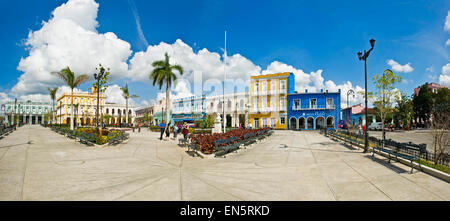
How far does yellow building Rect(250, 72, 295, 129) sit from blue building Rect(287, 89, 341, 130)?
1.26m

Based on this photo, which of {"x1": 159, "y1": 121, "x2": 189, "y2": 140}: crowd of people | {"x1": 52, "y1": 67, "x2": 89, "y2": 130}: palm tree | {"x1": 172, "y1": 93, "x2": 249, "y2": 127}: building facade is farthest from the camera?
{"x1": 172, "y1": 93, "x2": 249, "y2": 127}: building facade

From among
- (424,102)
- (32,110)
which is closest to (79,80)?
(424,102)

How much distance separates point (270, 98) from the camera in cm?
4141

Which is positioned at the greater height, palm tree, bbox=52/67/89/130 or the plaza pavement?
palm tree, bbox=52/67/89/130

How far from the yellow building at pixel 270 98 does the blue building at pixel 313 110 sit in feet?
4.15

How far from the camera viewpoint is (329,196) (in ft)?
15.3

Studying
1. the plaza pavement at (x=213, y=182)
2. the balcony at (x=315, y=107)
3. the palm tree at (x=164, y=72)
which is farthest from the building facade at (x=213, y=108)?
the plaza pavement at (x=213, y=182)

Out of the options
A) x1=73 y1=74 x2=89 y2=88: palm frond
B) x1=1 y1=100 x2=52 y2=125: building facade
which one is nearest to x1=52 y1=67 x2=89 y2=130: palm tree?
x1=73 y1=74 x2=89 y2=88: palm frond

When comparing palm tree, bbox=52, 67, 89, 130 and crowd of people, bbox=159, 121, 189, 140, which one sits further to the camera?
palm tree, bbox=52, 67, 89, 130

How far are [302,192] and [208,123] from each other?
25427 millimetres

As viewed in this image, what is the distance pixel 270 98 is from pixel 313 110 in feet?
25.2

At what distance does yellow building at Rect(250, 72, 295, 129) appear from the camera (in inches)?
1590

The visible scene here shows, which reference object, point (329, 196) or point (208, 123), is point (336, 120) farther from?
point (329, 196)

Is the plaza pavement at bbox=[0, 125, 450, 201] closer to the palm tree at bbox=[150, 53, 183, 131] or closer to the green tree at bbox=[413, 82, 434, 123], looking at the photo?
the palm tree at bbox=[150, 53, 183, 131]
